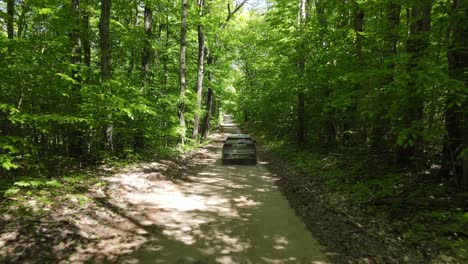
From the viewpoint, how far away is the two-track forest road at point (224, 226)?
193 inches

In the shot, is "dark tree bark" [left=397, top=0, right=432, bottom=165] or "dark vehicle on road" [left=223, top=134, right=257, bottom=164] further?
"dark vehicle on road" [left=223, top=134, right=257, bottom=164]

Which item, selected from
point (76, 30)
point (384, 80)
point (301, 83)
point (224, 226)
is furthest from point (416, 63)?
point (76, 30)

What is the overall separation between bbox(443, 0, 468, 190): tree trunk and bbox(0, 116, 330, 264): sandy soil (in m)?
3.25

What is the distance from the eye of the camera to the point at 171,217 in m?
6.74

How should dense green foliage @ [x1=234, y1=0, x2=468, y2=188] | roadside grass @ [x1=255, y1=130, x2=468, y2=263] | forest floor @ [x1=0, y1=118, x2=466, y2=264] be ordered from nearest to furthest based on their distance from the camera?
roadside grass @ [x1=255, y1=130, x2=468, y2=263], forest floor @ [x1=0, y1=118, x2=466, y2=264], dense green foliage @ [x1=234, y1=0, x2=468, y2=188]

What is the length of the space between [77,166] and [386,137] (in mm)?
10466

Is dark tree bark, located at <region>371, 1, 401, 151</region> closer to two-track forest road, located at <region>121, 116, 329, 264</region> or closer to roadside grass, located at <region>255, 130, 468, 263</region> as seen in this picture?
roadside grass, located at <region>255, 130, 468, 263</region>

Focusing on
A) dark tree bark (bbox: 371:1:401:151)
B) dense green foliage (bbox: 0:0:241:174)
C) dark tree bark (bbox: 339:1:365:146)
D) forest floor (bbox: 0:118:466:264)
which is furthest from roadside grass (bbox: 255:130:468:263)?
dense green foliage (bbox: 0:0:241:174)

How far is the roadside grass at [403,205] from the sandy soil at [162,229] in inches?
56.3

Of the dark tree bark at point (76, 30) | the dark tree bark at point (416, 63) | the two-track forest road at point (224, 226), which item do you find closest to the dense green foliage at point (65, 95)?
the dark tree bark at point (76, 30)

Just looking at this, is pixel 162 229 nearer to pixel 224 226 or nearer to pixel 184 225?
pixel 184 225

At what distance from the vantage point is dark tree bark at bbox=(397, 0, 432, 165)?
5.34m

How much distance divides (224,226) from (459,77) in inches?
209

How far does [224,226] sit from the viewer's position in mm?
6246
